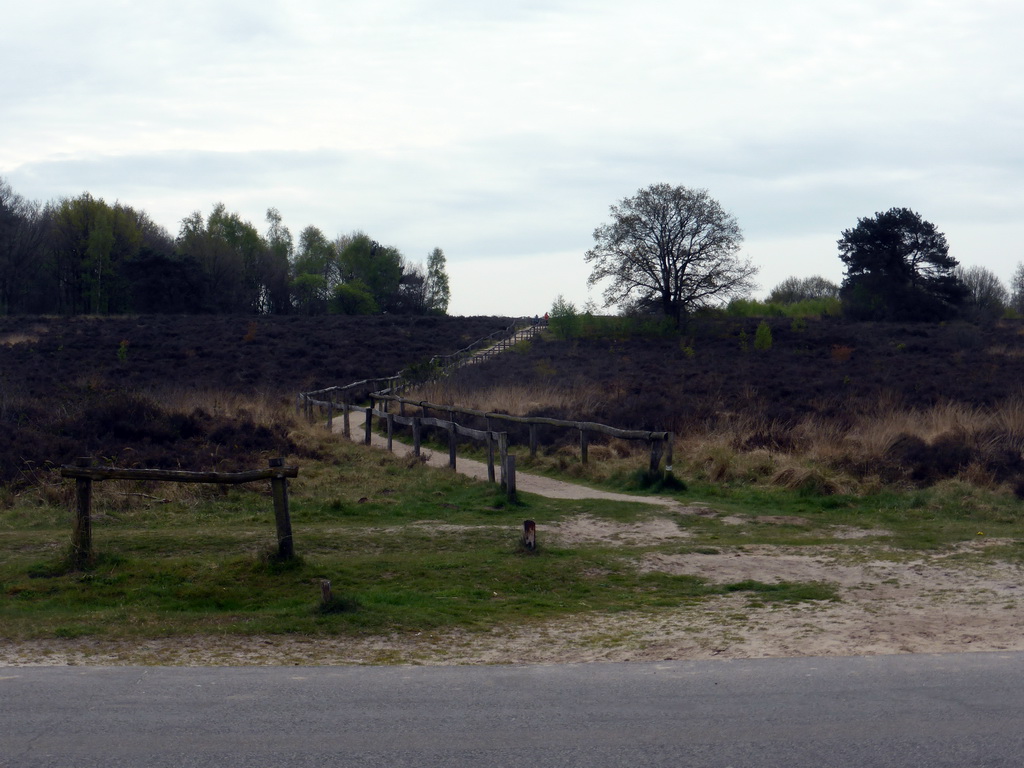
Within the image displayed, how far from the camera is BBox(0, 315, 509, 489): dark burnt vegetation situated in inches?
677

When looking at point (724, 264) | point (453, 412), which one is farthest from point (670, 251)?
point (453, 412)

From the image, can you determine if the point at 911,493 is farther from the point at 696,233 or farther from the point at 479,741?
the point at 696,233

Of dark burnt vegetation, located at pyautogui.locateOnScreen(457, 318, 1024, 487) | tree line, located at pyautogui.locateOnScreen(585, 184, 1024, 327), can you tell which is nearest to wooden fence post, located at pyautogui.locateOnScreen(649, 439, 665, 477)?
dark burnt vegetation, located at pyautogui.locateOnScreen(457, 318, 1024, 487)

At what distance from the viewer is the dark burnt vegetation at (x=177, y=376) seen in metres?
17.2

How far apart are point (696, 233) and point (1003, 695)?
48.5 metres

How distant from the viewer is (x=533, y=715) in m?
5.24

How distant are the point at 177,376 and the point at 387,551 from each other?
32.7 metres

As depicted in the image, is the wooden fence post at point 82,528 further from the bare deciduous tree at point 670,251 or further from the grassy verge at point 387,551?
the bare deciduous tree at point 670,251

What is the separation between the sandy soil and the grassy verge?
0.30 meters

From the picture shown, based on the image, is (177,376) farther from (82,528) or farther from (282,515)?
(282,515)

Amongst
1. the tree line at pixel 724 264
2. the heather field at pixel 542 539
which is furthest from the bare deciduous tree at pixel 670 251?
the heather field at pixel 542 539

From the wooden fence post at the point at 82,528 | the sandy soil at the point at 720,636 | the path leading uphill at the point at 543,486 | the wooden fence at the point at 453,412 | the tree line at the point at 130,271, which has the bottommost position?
the sandy soil at the point at 720,636

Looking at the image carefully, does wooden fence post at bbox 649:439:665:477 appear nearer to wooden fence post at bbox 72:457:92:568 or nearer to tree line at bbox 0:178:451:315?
wooden fence post at bbox 72:457:92:568

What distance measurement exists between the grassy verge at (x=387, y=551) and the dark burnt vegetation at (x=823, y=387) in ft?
7.26
